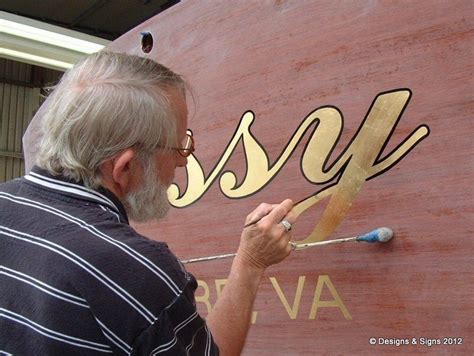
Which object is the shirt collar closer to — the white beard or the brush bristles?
the white beard

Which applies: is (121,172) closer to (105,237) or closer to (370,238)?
(105,237)

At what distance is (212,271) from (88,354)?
0.48 meters

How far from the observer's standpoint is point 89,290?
62cm

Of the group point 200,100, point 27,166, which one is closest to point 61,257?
point 200,100

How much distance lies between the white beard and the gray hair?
0.10ft

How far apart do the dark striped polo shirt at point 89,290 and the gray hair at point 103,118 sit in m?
0.06

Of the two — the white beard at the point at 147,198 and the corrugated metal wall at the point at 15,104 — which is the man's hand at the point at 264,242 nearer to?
the white beard at the point at 147,198

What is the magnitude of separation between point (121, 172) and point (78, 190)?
0.17ft

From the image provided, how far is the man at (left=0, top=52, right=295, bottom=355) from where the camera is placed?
0.62 metres

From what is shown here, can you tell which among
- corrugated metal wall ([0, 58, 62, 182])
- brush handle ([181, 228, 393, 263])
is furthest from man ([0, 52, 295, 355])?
corrugated metal wall ([0, 58, 62, 182])

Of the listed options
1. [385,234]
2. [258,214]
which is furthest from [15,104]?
[385,234]

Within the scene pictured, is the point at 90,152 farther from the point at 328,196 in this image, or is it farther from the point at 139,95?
the point at 328,196

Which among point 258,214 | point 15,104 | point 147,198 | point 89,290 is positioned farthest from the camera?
point 15,104

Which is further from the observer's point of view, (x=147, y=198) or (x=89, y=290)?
(x=147, y=198)
